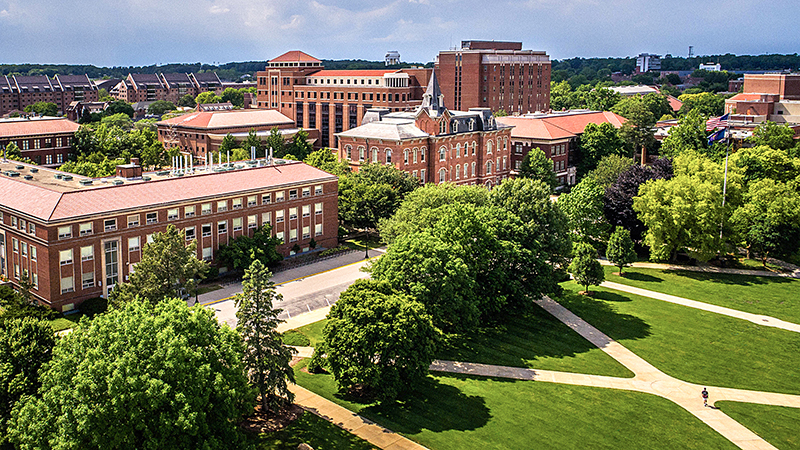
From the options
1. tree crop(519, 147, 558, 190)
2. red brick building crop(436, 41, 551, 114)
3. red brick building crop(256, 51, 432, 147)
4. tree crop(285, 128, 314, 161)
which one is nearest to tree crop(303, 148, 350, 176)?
tree crop(285, 128, 314, 161)

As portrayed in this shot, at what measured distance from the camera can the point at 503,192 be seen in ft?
214

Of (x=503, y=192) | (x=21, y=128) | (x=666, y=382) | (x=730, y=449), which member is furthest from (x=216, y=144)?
(x=730, y=449)

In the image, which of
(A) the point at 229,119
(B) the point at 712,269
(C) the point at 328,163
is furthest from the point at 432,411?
(A) the point at 229,119

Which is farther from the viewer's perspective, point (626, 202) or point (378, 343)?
point (626, 202)

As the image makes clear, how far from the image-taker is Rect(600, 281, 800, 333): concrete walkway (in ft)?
202

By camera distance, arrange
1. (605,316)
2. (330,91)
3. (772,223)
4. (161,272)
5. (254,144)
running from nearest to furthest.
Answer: (161,272)
(605,316)
(772,223)
(254,144)
(330,91)

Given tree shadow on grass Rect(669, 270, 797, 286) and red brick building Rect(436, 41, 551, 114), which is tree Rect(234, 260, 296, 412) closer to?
tree shadow on grass Rect(669, 270, 797, 286)

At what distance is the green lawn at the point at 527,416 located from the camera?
41000 mm

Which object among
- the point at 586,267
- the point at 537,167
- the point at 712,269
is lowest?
the point at 712,269

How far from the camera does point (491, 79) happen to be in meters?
156

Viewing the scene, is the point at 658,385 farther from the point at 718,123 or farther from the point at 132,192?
the point at 718,123

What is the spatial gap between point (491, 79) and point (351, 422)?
12482 centimetres

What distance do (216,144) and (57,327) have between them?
75.1 meters

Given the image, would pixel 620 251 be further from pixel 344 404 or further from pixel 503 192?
pixel 344 404
